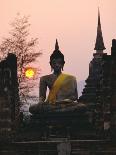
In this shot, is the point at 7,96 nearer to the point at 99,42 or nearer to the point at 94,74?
the point at 94,74

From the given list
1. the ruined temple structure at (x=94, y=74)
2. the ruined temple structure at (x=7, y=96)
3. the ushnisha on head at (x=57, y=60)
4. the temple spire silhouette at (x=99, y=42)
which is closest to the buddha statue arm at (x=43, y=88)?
the ushnisha on head at (x=57, y=60)

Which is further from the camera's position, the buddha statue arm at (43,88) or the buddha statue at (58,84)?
the buddha statue arm at (43,88)

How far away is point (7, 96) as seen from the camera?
15.8 metres

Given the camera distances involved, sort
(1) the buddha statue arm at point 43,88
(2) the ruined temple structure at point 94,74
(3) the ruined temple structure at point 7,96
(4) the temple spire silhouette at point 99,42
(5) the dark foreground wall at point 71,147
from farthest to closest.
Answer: (4) the temple spire silhouette at point 99,42 < (2) the ruined temple structure at point 94,74 < (1) the buddha statue arm at point 43,88 < (3) the ruined temple structure at point 7,96 < (5) the dark foreground wall at point 71,147

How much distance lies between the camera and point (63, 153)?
13.8 meters

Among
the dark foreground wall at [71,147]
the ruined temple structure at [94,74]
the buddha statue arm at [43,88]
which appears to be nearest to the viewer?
the dark foreground wall at [71,147]

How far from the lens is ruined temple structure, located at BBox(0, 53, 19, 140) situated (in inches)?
617

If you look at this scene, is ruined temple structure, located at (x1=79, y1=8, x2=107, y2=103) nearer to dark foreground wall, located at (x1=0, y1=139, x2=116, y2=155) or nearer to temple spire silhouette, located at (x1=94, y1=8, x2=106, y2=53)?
temple spire silhouette, located at (x1=94, y1=8, x2=106, y2=53)

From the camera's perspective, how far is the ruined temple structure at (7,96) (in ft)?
51.4

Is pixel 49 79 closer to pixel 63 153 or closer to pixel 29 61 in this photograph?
pixel 63 153

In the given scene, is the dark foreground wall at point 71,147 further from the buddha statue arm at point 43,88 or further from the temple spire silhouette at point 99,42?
the temple spire silhouette at point 99,42

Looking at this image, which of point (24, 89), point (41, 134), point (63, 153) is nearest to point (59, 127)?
point (41, 134)

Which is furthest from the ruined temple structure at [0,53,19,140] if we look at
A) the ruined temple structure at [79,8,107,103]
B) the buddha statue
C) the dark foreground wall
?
the ruined temple structure at [79,8,107,103]

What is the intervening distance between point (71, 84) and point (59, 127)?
219 cm
